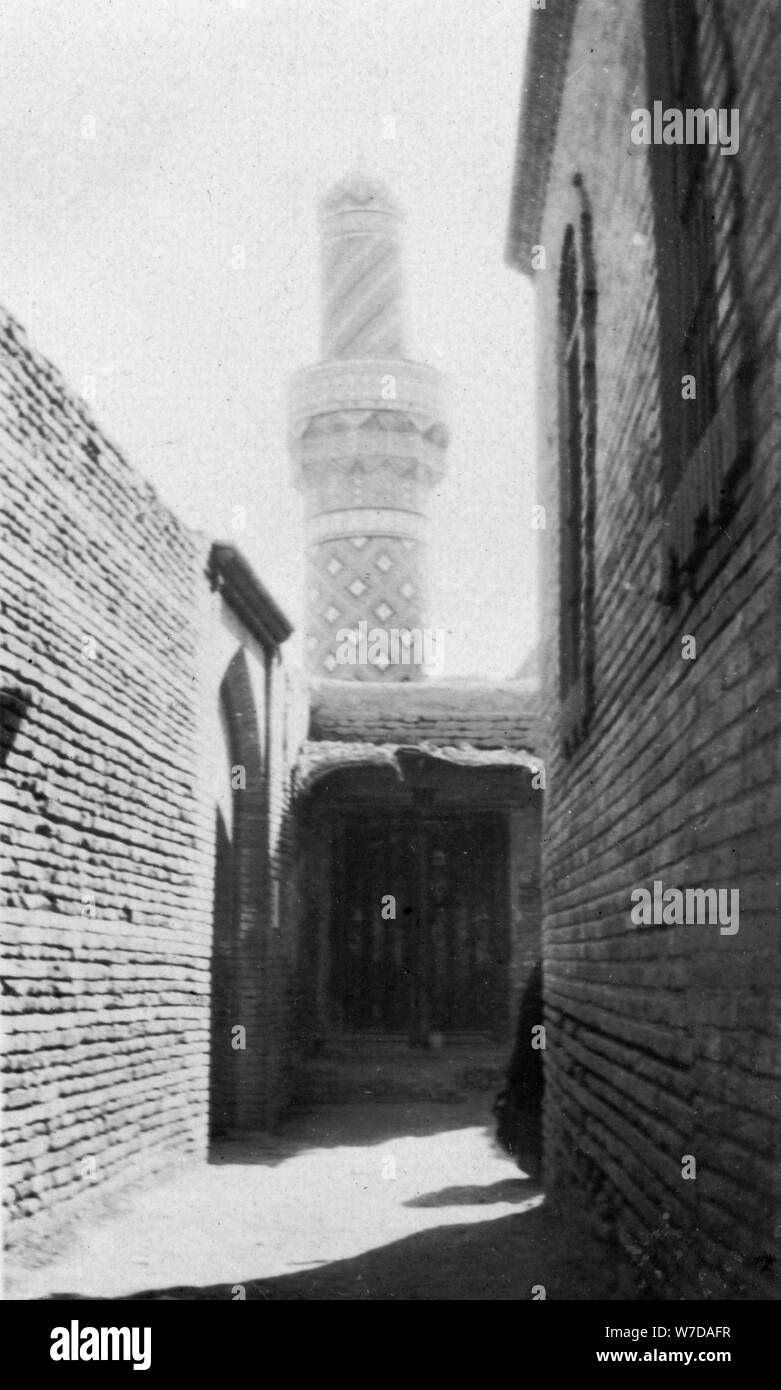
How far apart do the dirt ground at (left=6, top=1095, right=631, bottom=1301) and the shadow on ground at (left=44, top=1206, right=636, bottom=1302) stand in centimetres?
1

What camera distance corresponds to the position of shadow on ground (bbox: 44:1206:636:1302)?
564 cm

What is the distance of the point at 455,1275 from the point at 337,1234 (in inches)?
50.2

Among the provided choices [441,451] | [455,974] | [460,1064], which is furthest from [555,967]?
[441,451]

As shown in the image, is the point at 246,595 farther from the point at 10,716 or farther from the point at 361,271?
the point at 361,271

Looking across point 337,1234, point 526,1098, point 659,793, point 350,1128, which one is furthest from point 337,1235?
point 350,1128

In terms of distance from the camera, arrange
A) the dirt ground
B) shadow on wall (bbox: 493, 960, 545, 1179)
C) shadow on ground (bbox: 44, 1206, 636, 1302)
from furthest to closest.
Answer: shadow on wall (bbox: 493, 960, 545, 1179), the dirt ground, shadow on ground (bbox: 44, 1206, 636, 1302)

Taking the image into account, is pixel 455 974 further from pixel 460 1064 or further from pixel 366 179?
pixel 366 179

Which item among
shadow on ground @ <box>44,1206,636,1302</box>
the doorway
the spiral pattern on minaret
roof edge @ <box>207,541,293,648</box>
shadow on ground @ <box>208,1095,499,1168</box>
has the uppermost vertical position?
the spiral pattern on minaret

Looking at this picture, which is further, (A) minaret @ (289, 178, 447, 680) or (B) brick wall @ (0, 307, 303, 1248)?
(A) minaret @ (289, 178, 447, 680)

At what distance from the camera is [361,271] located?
20.1 meters

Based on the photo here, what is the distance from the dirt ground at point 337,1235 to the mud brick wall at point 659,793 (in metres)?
0.41

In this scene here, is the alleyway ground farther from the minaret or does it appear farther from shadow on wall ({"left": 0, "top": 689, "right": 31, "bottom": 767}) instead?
the minaret

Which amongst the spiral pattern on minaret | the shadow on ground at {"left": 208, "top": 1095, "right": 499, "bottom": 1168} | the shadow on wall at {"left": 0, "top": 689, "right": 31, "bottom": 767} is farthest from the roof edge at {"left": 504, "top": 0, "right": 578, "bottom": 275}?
the spiral pattern on minaret

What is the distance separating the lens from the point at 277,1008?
12.1 meters
